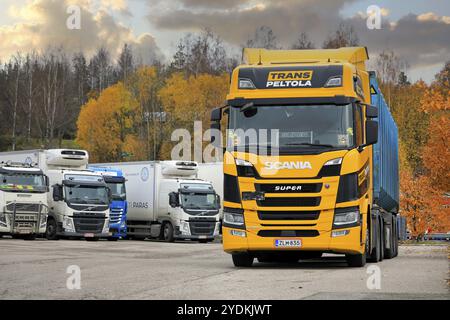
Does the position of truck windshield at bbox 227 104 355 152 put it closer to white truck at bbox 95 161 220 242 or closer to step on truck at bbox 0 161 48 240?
step on truck at bbox 0 161 48 240

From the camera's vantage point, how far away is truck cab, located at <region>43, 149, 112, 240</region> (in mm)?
38875

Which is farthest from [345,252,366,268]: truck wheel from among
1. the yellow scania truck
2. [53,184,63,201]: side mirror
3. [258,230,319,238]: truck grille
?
[53,184,63,201]: side mirror

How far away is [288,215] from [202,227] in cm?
2457

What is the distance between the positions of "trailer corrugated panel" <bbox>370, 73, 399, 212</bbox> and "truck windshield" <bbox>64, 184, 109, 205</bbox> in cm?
1514

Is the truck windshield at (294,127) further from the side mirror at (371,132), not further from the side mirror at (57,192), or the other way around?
the side mirror at (57,192)

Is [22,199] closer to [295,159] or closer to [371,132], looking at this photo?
[295,159]

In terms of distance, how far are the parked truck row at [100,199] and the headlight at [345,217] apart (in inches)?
919

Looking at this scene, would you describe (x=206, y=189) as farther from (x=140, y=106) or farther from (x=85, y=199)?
(x=140, y=106)

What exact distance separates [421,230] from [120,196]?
52.7 feet

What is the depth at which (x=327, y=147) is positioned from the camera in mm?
17141

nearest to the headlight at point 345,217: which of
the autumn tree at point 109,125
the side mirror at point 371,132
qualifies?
the side mirror at point 371,132

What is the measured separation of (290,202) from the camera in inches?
680

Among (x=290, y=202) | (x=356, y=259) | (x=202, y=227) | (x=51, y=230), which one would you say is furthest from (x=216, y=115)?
(x=202, y=227)

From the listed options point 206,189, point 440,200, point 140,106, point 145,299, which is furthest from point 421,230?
point 140,106
